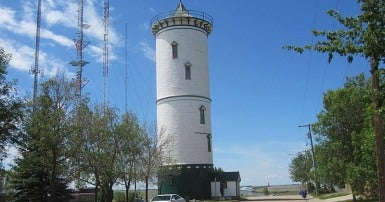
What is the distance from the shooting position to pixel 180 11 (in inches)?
2466

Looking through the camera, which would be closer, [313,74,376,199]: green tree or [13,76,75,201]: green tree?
[13,76,75,201]: green tree

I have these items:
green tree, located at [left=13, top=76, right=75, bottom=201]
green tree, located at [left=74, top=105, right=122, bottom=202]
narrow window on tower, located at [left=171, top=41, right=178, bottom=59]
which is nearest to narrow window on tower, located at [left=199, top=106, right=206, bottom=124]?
narrow window on tower, located at [left=171, top=41, right=178, bottom=59]

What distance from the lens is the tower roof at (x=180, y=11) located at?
200 ft

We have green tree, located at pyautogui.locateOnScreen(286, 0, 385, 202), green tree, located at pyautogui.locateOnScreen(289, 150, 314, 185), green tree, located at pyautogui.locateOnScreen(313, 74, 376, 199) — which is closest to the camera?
green tree, located at pyautogui.locateOnScreen(286, 0, 385, 202)

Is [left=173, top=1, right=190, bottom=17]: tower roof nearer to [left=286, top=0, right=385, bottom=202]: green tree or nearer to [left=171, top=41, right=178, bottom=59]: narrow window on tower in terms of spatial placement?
[left=171, top=41, right=178, bottom=59]: narrow window on tower

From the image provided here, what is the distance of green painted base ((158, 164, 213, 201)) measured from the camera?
187ft

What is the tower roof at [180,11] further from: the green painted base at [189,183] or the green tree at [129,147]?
the green tree at [129,147]

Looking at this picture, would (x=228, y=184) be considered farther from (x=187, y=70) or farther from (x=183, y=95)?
(x=187, y=70)

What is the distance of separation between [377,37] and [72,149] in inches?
770

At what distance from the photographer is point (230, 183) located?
5966 centimetres

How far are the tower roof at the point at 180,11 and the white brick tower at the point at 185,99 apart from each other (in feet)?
0.39

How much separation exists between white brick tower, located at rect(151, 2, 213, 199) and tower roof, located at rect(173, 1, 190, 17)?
0.12m

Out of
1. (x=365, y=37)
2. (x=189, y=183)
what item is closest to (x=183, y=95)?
(x=189, y=183)

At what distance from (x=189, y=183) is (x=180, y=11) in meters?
20.6
